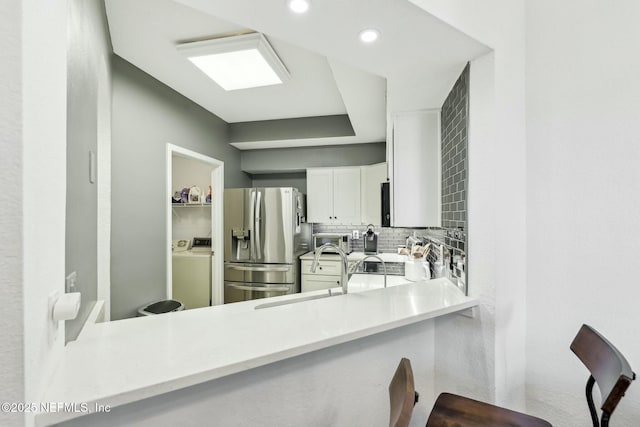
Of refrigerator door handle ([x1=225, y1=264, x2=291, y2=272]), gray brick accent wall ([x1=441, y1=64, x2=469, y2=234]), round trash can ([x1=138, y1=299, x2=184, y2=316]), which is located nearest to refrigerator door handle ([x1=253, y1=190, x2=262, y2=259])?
refrigerator door handle ([x1=225, y1=264, x2=291, y2=272])

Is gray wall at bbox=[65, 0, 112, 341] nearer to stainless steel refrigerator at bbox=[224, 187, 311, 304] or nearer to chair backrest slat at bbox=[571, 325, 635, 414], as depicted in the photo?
chair backrest slat at bbox=[571, 325, 635, 414]

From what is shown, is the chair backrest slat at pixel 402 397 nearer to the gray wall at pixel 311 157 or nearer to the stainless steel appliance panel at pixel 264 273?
the stainless steel appliance panel at pixel 264 273

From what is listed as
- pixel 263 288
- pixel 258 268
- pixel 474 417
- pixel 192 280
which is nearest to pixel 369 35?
pixel 474 417

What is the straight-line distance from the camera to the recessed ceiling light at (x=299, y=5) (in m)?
0.88

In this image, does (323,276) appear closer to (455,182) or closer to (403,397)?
(455,182)

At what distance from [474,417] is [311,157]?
336 cm

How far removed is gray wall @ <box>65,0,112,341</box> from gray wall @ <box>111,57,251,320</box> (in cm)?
53

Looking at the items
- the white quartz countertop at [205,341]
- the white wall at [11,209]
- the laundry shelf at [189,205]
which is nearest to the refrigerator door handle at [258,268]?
the laundry shelf at [189,205]

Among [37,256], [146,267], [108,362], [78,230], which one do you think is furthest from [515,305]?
[146,267]

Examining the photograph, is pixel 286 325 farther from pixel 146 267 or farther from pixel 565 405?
pixel 146 267

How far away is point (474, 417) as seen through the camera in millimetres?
886

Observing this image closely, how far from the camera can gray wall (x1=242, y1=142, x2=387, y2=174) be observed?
3.74m

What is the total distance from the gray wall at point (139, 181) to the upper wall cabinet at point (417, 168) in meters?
2.00

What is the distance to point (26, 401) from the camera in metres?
0.52
